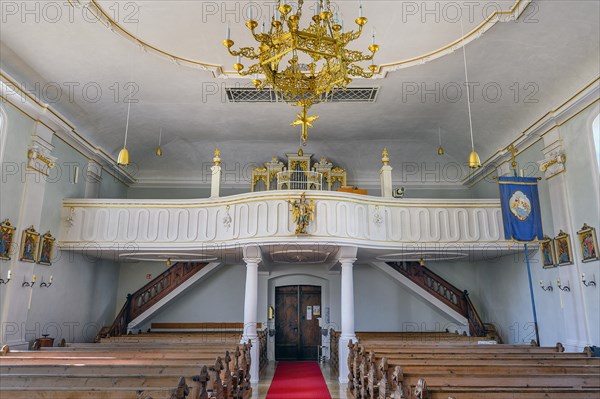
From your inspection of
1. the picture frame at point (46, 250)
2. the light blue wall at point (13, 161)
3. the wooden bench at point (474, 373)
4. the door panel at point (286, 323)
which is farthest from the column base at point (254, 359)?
the light blue wall at point (13, 161)

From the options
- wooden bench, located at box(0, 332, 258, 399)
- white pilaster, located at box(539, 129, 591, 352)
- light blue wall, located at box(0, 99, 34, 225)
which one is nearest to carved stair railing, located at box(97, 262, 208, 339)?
wooden bench, located at box(0, 332, 258, 399)

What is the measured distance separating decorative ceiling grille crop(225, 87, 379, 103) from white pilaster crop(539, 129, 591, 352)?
15.2ft

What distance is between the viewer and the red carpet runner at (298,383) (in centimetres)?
892

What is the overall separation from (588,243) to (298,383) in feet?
24.3

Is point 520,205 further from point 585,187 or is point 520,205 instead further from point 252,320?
point 252,320

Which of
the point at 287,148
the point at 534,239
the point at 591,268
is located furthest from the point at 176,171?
the point at 591,268

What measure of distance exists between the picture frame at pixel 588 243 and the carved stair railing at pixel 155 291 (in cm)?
1082

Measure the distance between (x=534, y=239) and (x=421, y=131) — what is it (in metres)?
5.45

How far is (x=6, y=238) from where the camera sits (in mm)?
8719

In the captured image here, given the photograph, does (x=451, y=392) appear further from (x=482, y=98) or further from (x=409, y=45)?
(x=482, y=98)

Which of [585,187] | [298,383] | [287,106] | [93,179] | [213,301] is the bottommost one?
[298,383]

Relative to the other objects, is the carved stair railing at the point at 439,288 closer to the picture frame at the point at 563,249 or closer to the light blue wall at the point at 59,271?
the picture frame at the point at 563,249

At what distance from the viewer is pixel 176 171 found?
15703 mm

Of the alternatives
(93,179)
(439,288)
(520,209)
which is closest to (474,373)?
(520,209)
